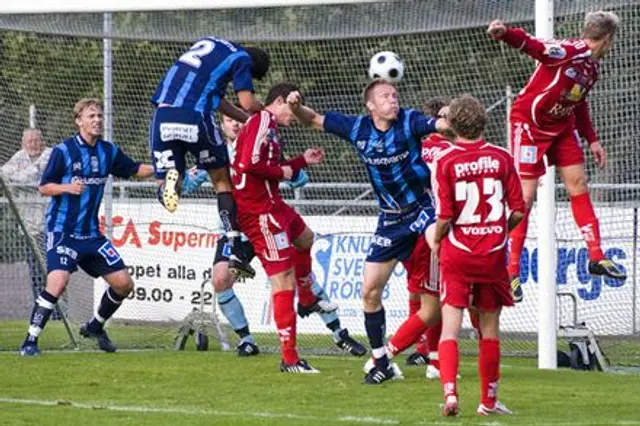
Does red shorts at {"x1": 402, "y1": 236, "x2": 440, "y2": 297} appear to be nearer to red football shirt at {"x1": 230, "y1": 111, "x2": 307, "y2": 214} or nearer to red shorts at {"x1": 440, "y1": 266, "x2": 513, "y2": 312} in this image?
red football shirt at {"x1": 230, "y1": 111, "x2": 307, "y2": 214}

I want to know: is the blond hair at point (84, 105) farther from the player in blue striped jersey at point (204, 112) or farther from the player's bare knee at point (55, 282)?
the player in blue striped jersey at point (204, 112)

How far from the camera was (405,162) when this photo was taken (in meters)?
12.6

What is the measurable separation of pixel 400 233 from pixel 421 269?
19.0 inches

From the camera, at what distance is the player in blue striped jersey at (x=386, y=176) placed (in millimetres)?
12422

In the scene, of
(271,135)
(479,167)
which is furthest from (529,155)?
(479,167)

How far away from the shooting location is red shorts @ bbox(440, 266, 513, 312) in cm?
1012

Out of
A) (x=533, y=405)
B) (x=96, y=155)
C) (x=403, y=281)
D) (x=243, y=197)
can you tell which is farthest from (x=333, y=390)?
(x=403, y=281)

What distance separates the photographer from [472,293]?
10.2 meters

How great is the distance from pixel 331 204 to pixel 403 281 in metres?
1.22

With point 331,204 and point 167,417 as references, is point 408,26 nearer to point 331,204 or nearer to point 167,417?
point 331,204

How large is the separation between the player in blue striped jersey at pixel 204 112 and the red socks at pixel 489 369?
3653 mm

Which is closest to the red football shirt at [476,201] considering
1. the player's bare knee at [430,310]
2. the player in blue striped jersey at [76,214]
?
the player's bare knee at [430,310]

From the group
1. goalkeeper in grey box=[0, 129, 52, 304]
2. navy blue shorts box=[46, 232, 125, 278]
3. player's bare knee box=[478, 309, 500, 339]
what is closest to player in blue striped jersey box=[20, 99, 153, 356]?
navy blue shorts box=[46, 232, 125, 278]

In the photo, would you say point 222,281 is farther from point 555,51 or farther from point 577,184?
point 555,51
